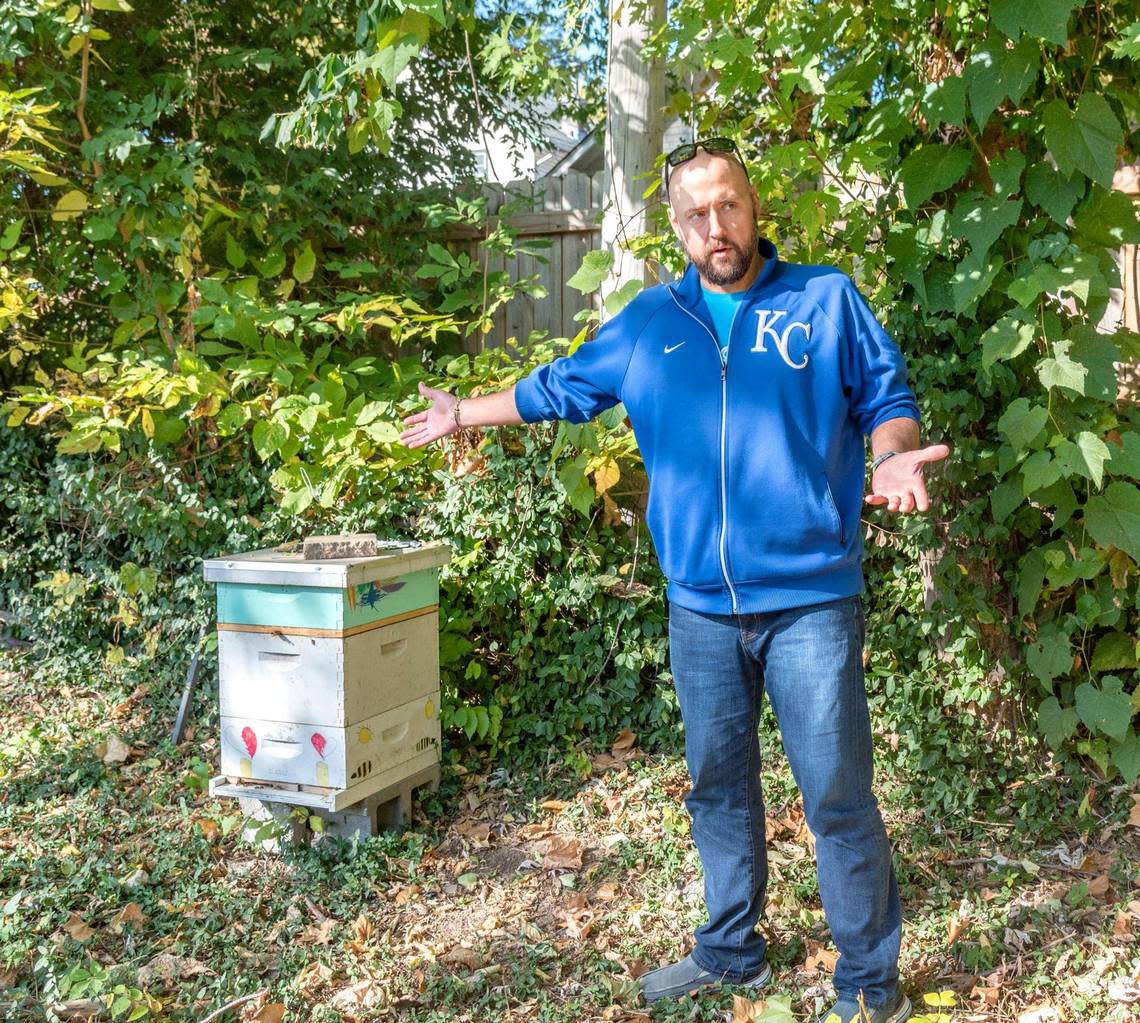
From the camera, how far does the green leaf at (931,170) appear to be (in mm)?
2924

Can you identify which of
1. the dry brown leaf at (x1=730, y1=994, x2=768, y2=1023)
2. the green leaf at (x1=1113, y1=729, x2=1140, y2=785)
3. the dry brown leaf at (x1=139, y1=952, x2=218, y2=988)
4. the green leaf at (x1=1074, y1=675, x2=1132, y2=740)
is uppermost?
the green leaf at (x1=1074, y1=675, x2=1132, y2=740)

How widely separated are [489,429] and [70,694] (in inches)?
99.2

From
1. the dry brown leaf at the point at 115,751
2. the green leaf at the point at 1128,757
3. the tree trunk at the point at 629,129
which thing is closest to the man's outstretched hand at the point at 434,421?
the tree trunk at the point at 629,129

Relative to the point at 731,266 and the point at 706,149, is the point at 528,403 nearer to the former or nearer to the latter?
the point at 731,266

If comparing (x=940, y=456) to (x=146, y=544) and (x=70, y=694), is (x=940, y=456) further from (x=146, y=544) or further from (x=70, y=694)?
(x=70, y=694)

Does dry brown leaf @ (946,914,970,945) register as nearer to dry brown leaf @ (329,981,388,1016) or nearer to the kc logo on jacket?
dry brown leaf @ (329,981,388,1016)

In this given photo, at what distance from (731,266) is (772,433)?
1.35 feet

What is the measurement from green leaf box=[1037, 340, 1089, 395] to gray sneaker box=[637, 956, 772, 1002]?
1.71 meters

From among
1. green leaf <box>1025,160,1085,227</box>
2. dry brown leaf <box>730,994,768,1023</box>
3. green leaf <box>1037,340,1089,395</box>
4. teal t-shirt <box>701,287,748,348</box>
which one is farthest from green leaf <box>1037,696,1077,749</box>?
teal t-shirt <box>701,287,748,348</box>

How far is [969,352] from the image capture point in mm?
3186

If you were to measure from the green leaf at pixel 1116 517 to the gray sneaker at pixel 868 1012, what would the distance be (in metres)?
1.33

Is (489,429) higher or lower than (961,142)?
lower

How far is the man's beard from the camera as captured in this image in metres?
2.34

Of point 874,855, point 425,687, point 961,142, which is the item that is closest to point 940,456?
point 874,855
